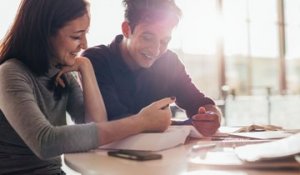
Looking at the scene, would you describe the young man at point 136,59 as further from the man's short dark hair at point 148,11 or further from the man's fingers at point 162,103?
the man's fingers at point 162,103

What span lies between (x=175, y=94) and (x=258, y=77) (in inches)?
204

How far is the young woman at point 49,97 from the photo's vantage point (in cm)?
105

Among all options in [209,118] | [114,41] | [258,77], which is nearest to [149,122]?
[209,118]

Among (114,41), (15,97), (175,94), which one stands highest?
(114,41)

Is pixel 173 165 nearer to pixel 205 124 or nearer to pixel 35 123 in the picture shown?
pixel 35 123

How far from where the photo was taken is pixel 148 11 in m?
1.68

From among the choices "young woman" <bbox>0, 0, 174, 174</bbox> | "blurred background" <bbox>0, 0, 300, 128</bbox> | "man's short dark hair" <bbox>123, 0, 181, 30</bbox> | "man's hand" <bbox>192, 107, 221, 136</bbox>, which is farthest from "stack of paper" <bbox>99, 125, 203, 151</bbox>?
"blurred background" <bbox>0, 0, 300, 128</bbox>

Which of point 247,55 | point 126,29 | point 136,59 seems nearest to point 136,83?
point 136,59

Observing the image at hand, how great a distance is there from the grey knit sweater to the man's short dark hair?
39cm

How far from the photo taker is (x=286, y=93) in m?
7.23

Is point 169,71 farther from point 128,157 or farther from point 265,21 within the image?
point 265,21

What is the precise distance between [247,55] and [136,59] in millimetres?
5146

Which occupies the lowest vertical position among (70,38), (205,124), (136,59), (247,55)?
(247,55)

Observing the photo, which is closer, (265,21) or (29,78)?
(29,78)
